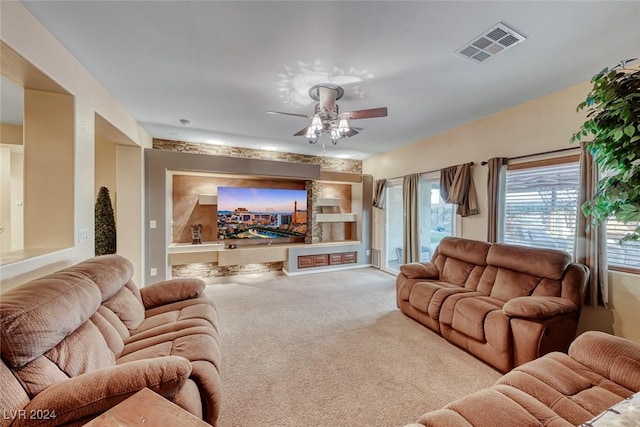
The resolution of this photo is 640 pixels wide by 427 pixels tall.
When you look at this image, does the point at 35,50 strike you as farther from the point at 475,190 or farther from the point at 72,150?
the point at 475,190

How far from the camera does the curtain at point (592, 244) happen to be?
7.86 feet

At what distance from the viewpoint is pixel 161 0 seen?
159cm

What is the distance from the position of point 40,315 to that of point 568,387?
2762 mm

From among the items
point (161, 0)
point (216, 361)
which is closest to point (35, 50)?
point (161, 0)

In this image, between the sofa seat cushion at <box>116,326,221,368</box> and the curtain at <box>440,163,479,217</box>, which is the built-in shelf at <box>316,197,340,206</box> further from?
the sofa seat cushion at <box>116,326,221,368</box>

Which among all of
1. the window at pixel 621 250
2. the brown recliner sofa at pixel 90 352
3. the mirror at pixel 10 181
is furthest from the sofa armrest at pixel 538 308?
the mirror at pixel 10 181

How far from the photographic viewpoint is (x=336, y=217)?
19.9 feet

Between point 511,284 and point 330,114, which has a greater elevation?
point 330,114

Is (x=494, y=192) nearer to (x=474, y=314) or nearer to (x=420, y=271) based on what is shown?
(x=420, y=271)

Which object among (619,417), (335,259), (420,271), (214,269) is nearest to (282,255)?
(335,259)

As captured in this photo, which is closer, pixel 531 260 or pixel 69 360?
pixel 69 360

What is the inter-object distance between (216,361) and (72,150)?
2084mm

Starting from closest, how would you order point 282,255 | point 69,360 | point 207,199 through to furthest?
point 69,360
point 207,199
point 282,255

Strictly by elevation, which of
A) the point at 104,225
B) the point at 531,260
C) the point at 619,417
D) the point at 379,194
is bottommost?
the point at 619,417
